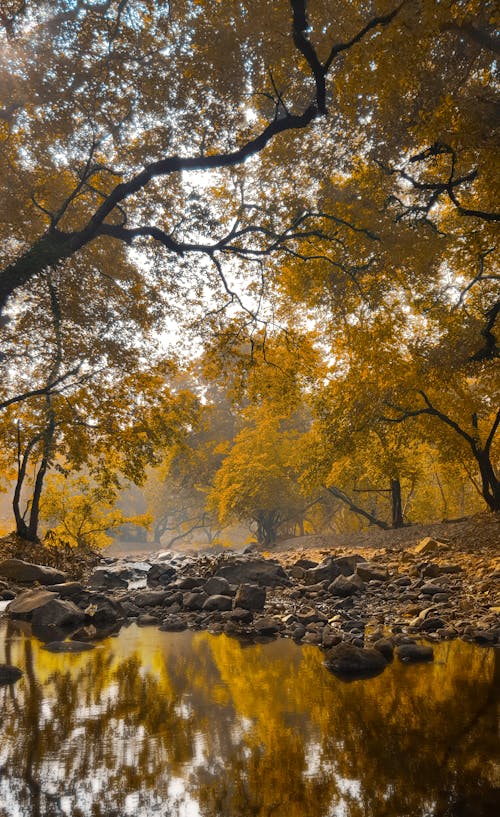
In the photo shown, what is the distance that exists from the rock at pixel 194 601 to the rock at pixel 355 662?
14.7ft

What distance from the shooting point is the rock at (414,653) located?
18.7 feet

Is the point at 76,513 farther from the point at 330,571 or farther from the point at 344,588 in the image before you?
the point at 344,588

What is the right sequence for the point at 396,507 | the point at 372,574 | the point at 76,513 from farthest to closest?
the point at 76,513 < the point at 396,507 < the point at 372,574

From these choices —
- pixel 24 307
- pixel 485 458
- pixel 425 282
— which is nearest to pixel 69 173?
pixel 24 307

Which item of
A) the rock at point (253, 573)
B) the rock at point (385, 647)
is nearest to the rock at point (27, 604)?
the rock at point (253, 573)

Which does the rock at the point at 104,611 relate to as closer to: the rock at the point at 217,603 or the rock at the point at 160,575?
the rock at the point at 217,603

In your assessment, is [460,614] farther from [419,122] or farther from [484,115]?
[419,122]

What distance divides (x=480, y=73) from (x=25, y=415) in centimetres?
1556

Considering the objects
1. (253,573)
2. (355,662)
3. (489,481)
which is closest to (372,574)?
(253,573)

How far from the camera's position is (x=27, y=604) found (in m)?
9.26

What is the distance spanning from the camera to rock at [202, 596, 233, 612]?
9336mm

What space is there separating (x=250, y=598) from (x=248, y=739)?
545 centimetres

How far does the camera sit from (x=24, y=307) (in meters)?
14.0

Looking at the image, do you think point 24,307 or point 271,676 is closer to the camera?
point 271,676
